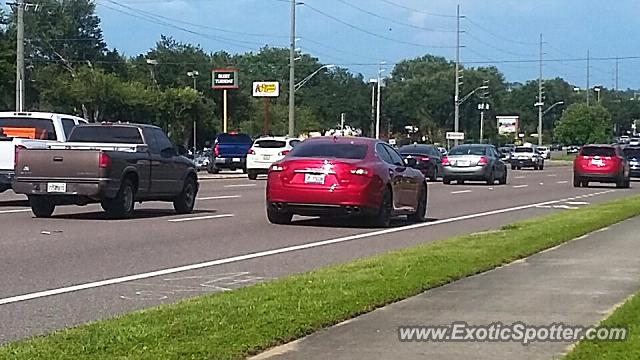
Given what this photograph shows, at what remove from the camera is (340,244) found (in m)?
17.4

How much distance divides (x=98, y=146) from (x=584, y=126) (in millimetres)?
107874

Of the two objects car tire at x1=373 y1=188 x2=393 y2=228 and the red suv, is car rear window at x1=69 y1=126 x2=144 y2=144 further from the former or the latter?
the red suv

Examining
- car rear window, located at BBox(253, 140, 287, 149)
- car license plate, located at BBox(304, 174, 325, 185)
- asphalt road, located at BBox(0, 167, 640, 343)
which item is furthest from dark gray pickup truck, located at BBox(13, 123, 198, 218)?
car rear window, located at BBox(253, 140, 287, 149)

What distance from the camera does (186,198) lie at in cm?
2341

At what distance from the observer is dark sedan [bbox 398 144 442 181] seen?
45.5 meters

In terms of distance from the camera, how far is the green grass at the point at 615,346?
26.7 feet

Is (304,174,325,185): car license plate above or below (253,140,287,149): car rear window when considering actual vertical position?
below

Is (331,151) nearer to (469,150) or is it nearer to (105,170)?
(105,170)

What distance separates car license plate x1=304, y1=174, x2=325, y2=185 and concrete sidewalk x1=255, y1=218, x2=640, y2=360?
209 inches

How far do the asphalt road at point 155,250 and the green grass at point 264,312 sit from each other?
0.75 m

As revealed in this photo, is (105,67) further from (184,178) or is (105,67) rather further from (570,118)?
(184,178)

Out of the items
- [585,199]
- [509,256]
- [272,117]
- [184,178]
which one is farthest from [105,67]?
[509,256]

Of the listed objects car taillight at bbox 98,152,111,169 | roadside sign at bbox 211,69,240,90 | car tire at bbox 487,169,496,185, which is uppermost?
roadside sign at bbox 211,69,240,90

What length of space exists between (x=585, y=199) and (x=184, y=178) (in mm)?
14186
